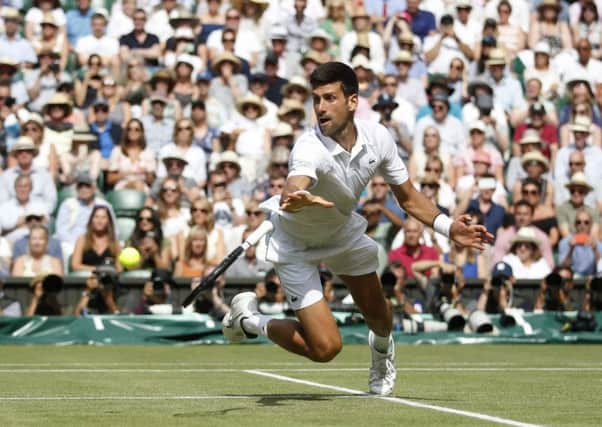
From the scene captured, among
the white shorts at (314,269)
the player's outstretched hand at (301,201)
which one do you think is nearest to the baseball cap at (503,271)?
the white shorts at (314,269)

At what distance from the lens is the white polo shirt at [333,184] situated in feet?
26.7

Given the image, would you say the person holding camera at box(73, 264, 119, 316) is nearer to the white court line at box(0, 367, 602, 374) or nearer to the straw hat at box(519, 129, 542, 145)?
the white court line at box(0, 367, 602, 374)

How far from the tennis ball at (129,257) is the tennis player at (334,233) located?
23.8ft

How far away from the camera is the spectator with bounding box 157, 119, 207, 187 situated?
1914 cm

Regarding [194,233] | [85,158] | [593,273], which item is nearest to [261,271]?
[194,233]

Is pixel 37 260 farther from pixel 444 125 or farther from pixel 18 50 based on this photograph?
pixel 444 125

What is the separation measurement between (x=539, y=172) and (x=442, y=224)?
1142cm

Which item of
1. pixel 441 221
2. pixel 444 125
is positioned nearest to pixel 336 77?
pixel 441 221

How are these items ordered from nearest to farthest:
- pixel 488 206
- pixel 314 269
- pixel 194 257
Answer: pixel 314 269, pixel 194 257, pixel 488 206

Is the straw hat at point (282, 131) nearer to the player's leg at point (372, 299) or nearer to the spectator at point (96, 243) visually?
the spectator at point (96, 243)

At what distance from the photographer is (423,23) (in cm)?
2261

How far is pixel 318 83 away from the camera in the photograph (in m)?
8.23

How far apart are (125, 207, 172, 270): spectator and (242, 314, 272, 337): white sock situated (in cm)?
828

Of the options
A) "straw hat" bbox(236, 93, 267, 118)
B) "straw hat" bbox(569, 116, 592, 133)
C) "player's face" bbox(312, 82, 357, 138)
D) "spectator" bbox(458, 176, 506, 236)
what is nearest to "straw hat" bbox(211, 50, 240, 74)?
"straw hat" bbox(236, 93, 267, 118)
